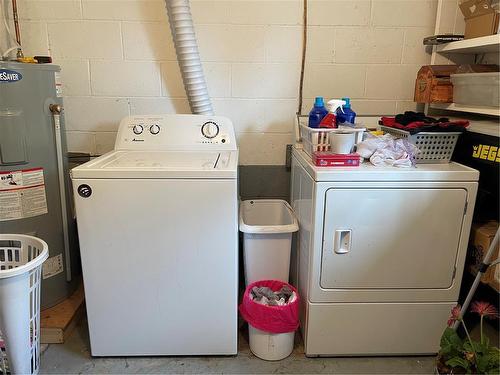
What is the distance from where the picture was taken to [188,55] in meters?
1.95

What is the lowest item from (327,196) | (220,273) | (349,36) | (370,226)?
(220,273)

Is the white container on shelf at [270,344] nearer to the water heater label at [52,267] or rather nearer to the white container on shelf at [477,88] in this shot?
the water heater label at [52,267]

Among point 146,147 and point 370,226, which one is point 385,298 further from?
point 146,147

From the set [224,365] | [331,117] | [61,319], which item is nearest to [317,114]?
[331,117]

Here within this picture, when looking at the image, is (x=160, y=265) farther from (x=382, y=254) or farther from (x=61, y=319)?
(x=382, y=254)

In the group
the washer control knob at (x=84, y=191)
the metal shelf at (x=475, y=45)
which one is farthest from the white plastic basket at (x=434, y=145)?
the washer control knob at (x=84, y=191)

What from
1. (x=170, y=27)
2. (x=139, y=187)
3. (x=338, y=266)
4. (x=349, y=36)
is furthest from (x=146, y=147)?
(x=349, y=36)

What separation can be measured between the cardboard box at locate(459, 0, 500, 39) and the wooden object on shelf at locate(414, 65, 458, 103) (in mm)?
177

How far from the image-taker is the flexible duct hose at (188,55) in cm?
189

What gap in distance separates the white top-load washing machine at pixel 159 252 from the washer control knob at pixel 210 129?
210 millimetres

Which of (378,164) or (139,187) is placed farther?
(378,164)

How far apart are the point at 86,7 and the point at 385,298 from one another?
6.74ft

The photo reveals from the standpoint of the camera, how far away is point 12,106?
5.35ft

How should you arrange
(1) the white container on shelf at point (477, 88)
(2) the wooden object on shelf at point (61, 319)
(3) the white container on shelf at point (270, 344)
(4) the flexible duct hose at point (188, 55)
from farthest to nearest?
(4) the flexible duct hose at point (188, 55) → (2) the wooden object on shelf at point (61, 319) → (3) the white container on shelf at point (270, 344) → (1) the white container on shelf at point (477, 88)
